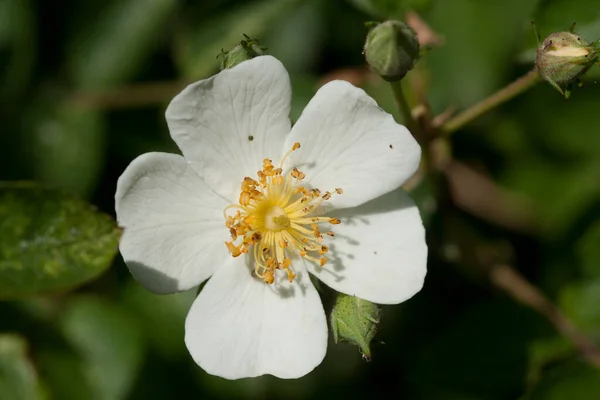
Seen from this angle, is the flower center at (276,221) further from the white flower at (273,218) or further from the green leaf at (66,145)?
the green leaf at (66,145)

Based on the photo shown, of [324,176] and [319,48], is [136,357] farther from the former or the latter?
[319,48]

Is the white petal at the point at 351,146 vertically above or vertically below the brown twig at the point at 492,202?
above

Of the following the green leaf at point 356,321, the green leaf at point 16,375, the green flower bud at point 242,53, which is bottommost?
the green leaf at point 16,375

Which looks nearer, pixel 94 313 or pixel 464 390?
pixel 464 390

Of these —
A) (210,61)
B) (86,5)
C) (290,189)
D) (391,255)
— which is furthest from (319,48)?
(391,255)

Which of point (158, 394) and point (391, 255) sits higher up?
point (391, 255)

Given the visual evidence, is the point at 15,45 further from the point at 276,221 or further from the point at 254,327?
the point at 254,327

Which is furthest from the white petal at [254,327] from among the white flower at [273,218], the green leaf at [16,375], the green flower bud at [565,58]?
the green flower bud at [565,58]
